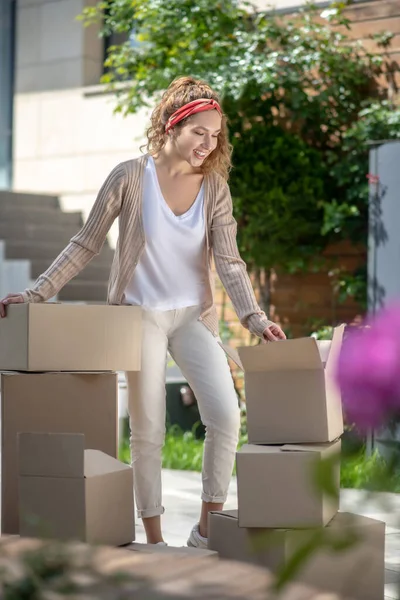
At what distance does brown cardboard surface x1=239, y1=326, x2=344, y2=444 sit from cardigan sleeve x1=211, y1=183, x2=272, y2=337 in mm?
440

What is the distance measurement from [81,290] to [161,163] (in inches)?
205

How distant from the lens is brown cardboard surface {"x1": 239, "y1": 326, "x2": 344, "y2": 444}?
277 cm

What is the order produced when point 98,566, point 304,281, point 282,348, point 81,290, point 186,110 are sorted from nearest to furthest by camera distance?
Answer: point 98,566 → point 282,348 → point 186,110 → point 304,281 → point 81,290

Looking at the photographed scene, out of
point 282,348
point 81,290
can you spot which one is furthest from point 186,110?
point 81,290

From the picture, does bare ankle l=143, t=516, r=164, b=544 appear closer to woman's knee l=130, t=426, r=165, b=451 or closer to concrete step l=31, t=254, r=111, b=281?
woman's knee l=130, t=426, r=165, b=451

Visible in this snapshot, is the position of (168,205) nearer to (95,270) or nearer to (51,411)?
(51,411)

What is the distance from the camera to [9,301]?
3104mm

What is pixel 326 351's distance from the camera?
2.93m

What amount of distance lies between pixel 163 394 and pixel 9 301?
1.86 ft

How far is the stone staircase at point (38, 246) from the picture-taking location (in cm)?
826

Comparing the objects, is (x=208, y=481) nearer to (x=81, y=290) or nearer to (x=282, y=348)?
(x=282, y=348)

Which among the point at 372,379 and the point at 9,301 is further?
the point at 9,301

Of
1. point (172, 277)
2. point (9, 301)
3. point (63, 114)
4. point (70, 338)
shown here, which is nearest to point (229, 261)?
point (172, 277)

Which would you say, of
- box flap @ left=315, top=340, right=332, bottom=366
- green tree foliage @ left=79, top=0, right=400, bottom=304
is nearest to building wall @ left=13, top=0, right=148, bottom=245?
green tree foliage @ left=79, top=0, right=400, bottom=304
